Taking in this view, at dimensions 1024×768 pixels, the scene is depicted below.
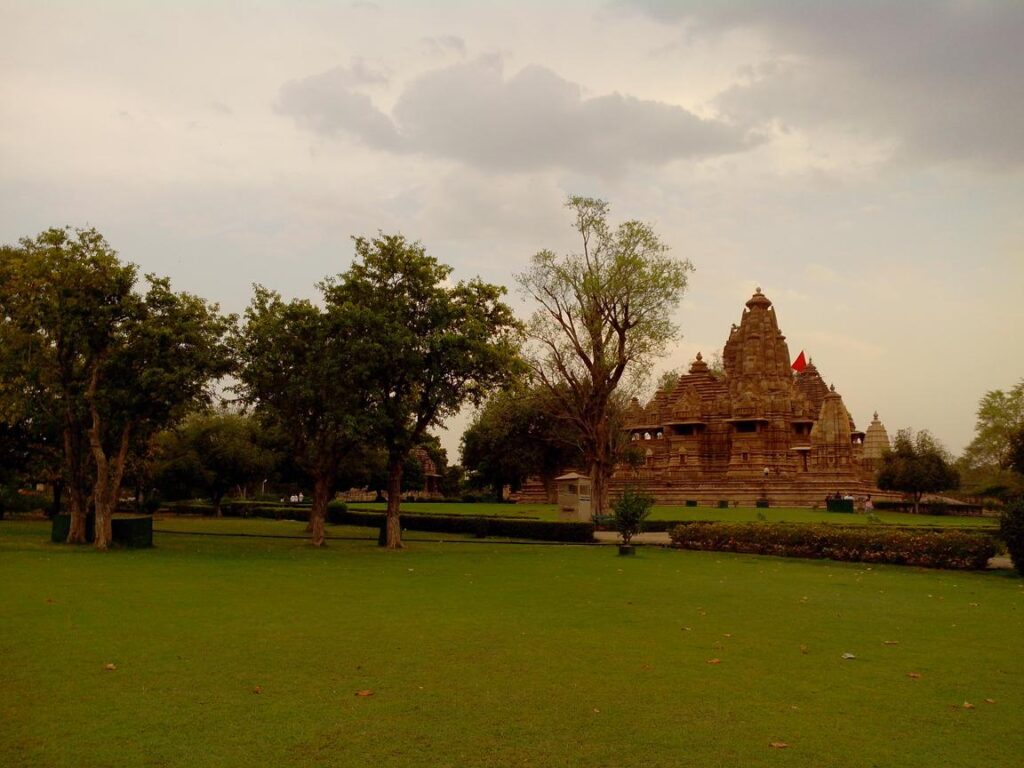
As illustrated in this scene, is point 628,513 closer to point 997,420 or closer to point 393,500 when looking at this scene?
point 393,500

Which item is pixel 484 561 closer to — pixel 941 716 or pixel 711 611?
pixel 711 611

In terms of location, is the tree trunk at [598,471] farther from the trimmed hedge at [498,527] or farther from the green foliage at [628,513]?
the green foliage at [628,513]

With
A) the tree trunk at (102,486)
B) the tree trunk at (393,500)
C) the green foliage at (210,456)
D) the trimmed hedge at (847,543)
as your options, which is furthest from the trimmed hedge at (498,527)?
the green foliage at (210,456)

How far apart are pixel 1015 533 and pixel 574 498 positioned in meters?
22.9

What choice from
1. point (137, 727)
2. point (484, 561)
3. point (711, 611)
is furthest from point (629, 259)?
point (137, 727)

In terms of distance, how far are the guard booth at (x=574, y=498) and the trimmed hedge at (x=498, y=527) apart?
4.99 metres

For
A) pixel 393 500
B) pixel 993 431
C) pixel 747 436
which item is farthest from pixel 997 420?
pixel 393 500

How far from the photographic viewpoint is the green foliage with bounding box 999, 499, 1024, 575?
68.7ft

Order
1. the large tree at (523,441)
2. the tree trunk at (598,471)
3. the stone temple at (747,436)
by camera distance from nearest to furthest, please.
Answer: the tree trunk at (598,471) → the stone temple at (747,436) → the large tree at (523,441)

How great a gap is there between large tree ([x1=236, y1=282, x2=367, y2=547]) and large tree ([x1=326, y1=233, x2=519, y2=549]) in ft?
1.84

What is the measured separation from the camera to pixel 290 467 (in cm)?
6756

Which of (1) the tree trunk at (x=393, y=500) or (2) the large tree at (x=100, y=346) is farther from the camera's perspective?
(1) the tree trunk at (x=393, y=500)

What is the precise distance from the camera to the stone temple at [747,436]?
57312mm

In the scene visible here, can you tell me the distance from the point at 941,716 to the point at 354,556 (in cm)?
1909
